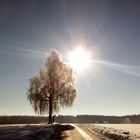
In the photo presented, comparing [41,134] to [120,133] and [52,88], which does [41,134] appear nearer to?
[120,133]

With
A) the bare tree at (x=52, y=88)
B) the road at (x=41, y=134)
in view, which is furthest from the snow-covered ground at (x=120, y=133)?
the bare tree at (x=52, y=88)

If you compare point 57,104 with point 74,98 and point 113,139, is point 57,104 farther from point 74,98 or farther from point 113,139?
point 113,139

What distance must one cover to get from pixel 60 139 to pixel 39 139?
2.26 metres

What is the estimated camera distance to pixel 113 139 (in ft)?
94.6

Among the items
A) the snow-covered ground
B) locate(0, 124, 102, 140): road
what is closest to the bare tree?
the snow-covered ground

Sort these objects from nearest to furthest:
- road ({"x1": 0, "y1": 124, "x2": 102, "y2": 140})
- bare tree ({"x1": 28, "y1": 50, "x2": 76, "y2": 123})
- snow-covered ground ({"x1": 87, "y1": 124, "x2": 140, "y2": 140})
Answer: road ({"x1": 0, "y1": 124, "x2": 102, "y2": 140}) < snow-covered ground ({"x1": 87, "y1": 124, "x2": 140, "y2": 140}) < bare tree ({"x1": 28, "y1": 50, "x2": 76, "y2": 123})

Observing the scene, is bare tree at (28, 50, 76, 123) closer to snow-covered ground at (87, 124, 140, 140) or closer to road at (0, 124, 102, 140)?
snow-covered ground at (87, 124, 140, 140)

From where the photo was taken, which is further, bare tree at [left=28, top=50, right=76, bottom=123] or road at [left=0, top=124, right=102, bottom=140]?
bare tree at [left=28, top=50, right=76, bottom=123]

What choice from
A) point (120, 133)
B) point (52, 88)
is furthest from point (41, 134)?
point (52, 88)

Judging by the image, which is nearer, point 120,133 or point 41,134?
point 41,134

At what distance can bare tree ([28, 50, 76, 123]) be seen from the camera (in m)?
57.2

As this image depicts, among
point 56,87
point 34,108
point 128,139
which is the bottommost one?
point 128,139

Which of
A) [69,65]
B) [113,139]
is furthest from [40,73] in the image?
[113,139]

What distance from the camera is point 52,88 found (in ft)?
189
